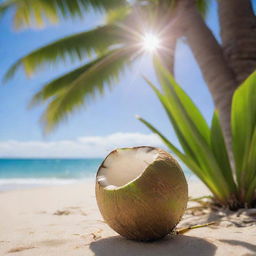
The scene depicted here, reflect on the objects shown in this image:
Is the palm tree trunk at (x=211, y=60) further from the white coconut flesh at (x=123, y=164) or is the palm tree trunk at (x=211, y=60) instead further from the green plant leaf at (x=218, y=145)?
the white coconut flesh at (x=123, y=164)

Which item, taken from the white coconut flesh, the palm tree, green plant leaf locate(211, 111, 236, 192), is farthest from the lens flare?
the white coconut flesh

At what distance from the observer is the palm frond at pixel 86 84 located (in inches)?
205

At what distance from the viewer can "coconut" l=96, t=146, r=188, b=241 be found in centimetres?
90

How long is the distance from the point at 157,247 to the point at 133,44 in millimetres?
4758

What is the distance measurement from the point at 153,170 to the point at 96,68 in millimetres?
4488

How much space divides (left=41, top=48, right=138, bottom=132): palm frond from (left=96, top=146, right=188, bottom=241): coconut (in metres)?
4.36

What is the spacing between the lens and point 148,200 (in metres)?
0.90

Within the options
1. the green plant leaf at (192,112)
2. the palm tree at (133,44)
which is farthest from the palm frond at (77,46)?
the green plant leaf at (192,112)

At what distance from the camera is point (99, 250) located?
0.88 m

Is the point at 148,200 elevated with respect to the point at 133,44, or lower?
lower

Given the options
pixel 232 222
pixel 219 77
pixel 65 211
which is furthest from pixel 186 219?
pixel 219 77

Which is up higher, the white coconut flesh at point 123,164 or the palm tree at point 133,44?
the palm tree at point 133,44

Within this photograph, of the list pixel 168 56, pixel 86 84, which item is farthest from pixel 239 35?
pixel 86 84

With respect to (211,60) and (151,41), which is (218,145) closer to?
(211,60)
